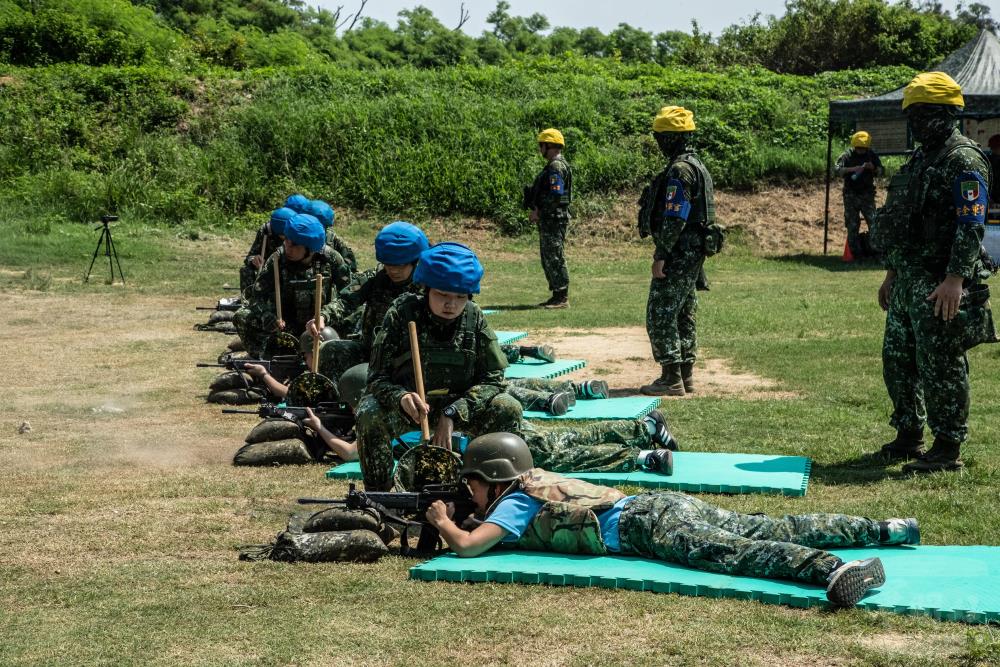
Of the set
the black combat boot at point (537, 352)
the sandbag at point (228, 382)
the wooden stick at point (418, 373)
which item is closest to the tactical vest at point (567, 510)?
the wooden stick at point (418, 373)

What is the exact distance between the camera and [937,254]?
7508 mm

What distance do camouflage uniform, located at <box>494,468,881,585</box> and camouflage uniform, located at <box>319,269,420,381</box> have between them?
8.85 ft

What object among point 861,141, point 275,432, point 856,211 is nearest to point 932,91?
point 275,432

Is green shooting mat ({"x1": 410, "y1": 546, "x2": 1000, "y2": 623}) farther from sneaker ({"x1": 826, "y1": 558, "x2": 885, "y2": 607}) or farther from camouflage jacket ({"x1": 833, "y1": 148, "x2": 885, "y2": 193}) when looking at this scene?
camouflage jacket ({"x1": 833, "y1": 148, "x2": 885, "y2": 193})

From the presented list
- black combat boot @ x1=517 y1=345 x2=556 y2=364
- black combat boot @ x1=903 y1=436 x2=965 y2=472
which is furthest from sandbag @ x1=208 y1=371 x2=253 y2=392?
black combat boot @ x1=903 y1=436 x2=965 y2=472

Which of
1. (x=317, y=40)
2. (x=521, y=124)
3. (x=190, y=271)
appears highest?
(x=317, y=40)

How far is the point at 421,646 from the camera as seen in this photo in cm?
497

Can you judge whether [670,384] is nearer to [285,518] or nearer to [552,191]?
[285,518]

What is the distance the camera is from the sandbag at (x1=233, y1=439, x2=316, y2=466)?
27.9 feet

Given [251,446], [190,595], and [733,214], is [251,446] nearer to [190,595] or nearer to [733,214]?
[190,595]

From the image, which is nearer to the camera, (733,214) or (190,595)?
(190,595)

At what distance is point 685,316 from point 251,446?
413cm

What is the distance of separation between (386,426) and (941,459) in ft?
10.8

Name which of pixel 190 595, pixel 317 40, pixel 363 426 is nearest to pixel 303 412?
pixel 363 426
